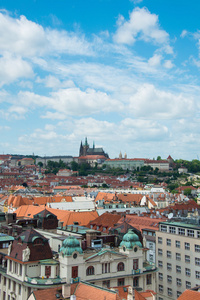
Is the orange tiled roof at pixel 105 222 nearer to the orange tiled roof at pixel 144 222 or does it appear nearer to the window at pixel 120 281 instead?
the orange tiled roof at pixel 144 222

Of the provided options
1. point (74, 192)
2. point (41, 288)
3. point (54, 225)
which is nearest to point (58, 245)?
point (41, 288)

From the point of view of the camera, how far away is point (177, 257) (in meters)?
52.2

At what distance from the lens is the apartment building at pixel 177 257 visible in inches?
1959

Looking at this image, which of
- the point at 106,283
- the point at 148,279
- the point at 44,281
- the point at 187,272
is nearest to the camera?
the point at 44,281

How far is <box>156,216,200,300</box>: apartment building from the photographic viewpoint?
49750 mm

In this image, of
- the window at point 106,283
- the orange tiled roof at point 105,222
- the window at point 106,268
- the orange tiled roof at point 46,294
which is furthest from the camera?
the orange tiled roof at point 105,222

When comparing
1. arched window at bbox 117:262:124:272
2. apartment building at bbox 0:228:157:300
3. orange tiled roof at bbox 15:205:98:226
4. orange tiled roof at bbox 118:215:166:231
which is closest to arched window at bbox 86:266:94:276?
apartment building at bbox 0:228:157:300

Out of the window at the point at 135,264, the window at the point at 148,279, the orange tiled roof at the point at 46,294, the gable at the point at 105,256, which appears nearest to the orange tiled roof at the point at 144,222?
the window at the point at 148,279

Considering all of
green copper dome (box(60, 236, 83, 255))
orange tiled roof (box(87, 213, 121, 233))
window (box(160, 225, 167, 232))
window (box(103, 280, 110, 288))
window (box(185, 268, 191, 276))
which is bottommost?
window (box(185, 268, 191, 276))

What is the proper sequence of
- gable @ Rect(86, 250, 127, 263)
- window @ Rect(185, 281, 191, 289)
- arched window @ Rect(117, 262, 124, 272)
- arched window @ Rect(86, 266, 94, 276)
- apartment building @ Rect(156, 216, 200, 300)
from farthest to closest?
window @ Rect(185, 281, 191, 289), apartment building @ Rect(156, 216, 200, 300), arched window @ Rect(117, 262, 124, 272), gable @ Rect(86, 250, 127, 263), arched window @ Rect(86, 266, 94, 276)

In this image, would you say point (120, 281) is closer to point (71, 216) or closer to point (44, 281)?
point (44, 281)

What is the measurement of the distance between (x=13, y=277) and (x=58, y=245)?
710cm

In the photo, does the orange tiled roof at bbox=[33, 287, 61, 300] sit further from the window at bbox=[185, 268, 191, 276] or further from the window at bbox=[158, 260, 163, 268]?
the window at bbox=[158, 260, 163, 268]

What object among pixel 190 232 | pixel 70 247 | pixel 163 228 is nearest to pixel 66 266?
pixel 70 247
